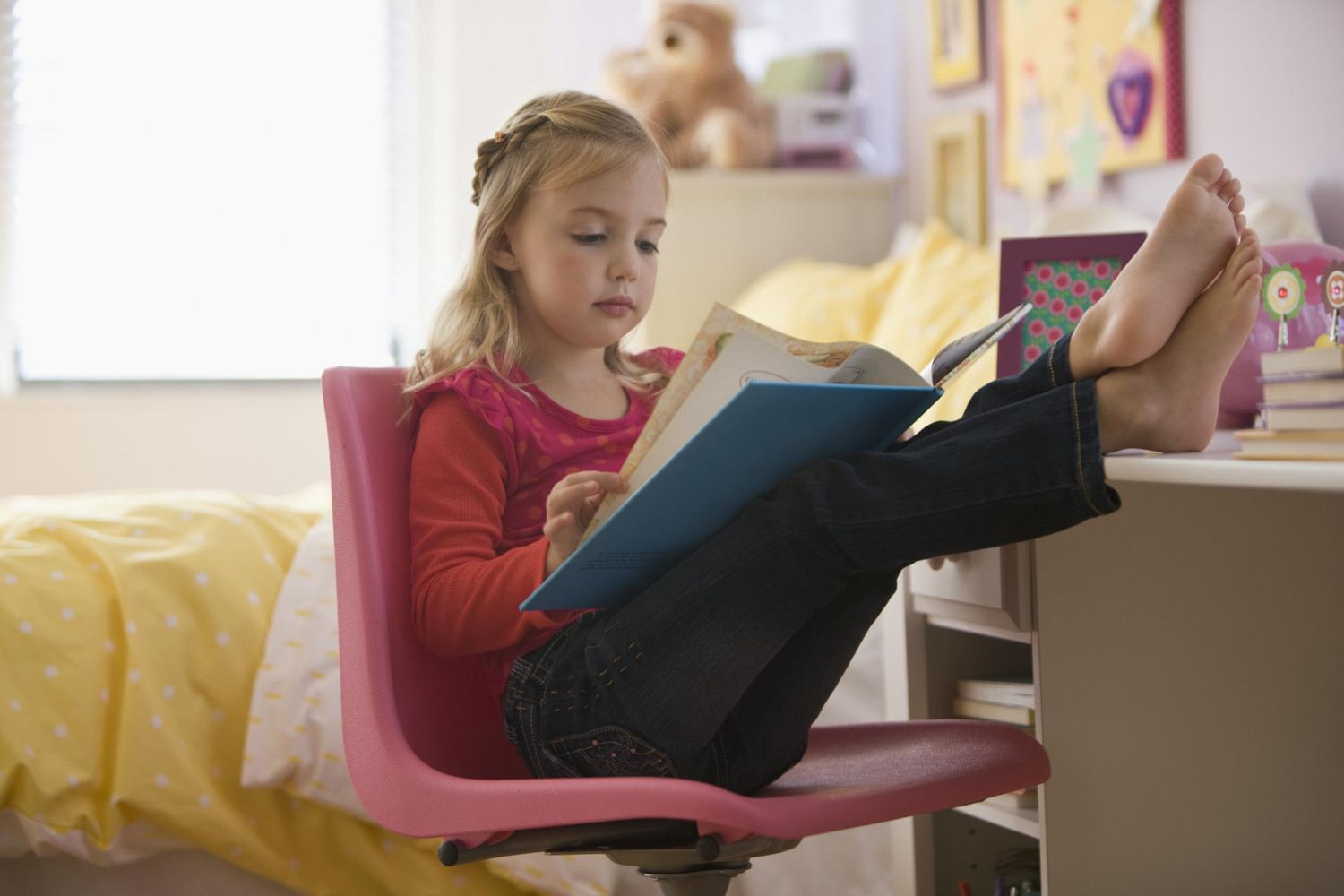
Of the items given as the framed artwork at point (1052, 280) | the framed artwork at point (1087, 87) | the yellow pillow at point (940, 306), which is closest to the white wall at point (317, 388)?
the framed artwork at point (1087, 87)

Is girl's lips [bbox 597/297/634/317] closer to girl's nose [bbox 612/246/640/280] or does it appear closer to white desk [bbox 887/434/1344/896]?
girl's nose [bbox 612/246/640/280]

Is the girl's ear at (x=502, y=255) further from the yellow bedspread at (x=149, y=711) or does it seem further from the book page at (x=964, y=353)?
the yellow bedspread at (x=149, y=711)

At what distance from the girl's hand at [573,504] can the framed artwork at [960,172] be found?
192 centimetres

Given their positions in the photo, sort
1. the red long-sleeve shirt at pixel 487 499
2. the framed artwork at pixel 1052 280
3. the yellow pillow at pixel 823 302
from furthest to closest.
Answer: the yellow pillow at pixel 823 302, the framed artwork at pixel 1052 280, the red long-sleeve shirt at pixel 487 499

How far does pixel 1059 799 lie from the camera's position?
3.95ft

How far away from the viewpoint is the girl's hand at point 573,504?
92cm

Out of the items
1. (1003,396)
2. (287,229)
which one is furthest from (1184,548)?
(287,229)

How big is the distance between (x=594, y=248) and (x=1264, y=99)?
111 centimetres

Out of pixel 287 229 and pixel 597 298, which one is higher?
pixel 287 229

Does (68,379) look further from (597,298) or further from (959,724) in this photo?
(959,724)

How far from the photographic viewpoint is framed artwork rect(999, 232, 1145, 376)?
1356mm

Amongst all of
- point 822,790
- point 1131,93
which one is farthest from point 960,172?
point 822,790

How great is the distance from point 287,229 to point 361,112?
361 mm

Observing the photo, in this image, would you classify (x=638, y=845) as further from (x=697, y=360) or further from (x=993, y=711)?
(x=993, y=711)
